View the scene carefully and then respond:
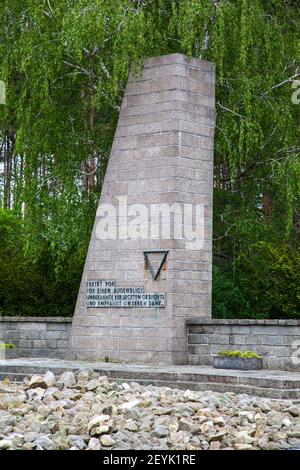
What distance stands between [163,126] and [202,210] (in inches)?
55.1

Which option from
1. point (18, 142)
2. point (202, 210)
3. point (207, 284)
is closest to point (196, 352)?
point (207, 284)

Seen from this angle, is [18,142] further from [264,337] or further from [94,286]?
[264,337]

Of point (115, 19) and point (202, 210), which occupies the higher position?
point (115, 19)

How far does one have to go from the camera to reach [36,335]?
1784 cm

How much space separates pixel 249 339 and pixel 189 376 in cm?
190

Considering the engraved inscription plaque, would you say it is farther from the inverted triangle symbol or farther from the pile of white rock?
the pile of white rock

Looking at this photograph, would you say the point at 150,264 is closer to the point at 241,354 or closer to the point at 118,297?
the point at 118,297

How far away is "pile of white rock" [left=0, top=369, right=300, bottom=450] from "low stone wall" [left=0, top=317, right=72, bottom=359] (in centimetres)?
450

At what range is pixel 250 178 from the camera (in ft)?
65.7

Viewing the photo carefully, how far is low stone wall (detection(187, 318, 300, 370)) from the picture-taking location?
14.8 meters

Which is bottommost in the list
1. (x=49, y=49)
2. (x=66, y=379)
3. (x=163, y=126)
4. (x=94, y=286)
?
(x=66, y=379)
